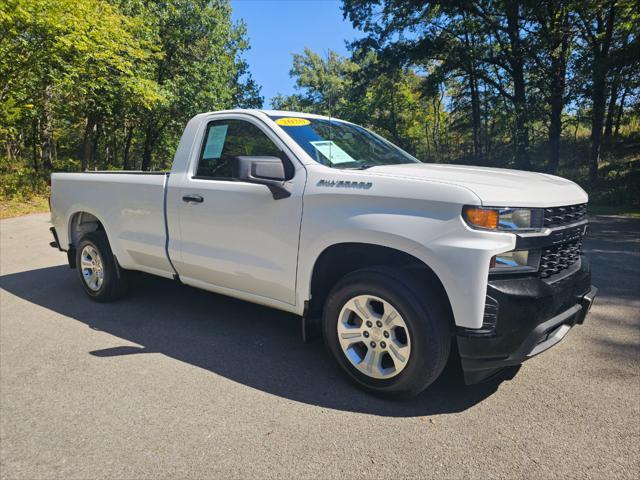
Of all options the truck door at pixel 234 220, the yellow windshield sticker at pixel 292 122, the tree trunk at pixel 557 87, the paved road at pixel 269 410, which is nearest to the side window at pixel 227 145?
the truck door at pixel 234 220

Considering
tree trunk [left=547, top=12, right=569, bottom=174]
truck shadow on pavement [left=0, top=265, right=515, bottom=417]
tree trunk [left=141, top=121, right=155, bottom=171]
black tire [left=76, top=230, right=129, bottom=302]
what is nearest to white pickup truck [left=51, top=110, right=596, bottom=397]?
truck shadow on pavement [left=0, top=265, right=515, bottom=417]

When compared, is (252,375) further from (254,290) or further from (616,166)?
(616,166)

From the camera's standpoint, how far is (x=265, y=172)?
9.84 ft

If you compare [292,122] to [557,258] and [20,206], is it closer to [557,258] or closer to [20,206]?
[557,258]

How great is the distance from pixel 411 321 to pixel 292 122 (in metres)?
1.90

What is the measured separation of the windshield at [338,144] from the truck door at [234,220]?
0.61ft

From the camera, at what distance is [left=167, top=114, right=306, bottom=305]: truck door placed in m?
3.18

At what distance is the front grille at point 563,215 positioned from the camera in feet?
8.59

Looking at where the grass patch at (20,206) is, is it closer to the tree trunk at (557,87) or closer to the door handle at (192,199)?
the door handle at (192,199)

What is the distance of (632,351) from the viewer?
3.52m

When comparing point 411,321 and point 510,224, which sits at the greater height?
point 510,224

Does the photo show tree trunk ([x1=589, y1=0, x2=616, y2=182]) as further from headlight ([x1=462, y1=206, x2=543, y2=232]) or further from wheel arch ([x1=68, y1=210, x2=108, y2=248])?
wheel arch ([x1=68, y1=210, x2=108, y2=248])

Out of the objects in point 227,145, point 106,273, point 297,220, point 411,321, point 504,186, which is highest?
point 227,145

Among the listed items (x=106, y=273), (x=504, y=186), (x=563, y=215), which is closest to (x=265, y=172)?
(x=504, y=186)
